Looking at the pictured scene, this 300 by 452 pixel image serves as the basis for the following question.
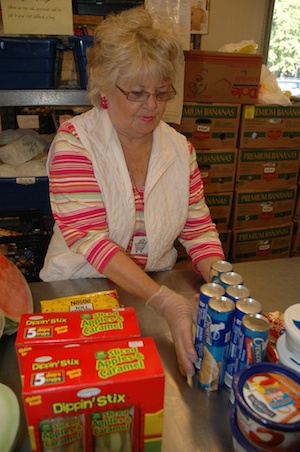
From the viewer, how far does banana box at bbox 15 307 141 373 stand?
689 millimetres

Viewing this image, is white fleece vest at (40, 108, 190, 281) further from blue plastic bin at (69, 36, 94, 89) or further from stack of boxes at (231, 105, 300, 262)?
stack of boxes at (231, 105, 300, 262)

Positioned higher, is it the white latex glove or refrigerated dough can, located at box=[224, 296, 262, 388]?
refrigerated dough can, located at box=[224, 296, 262, 388]

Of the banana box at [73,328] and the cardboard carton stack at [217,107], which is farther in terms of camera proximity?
the cardboard carton stack at [217,107]

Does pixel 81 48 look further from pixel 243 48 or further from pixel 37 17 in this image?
pixel 243 48

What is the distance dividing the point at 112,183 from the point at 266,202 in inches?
77.6

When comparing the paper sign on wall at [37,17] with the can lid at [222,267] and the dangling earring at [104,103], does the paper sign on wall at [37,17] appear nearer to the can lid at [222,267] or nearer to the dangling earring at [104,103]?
the dangling earring at [104,103]

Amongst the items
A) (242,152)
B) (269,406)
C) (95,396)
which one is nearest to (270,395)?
(269,406)

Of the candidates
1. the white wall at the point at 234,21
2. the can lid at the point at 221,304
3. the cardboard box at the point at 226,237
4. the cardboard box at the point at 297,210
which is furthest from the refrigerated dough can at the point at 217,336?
the white wall at the point at 234,21

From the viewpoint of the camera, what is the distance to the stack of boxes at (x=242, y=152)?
2488 millimetres

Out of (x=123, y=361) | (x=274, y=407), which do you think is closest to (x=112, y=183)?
(x=123, y=361)

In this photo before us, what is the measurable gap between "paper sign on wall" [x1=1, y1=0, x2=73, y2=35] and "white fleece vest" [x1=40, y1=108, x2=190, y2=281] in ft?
1.93

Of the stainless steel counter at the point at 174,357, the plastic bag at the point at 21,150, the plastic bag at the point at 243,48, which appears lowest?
the stainless steel counter at the point at 174,357

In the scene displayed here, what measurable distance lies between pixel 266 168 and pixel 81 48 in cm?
163

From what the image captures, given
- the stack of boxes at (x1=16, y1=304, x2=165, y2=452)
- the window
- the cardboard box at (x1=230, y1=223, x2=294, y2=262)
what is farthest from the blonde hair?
the window
